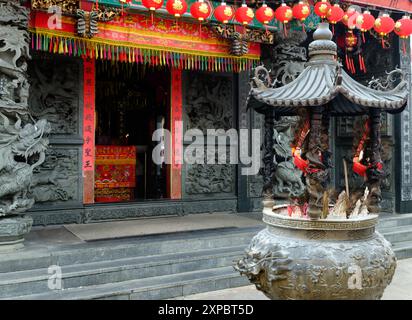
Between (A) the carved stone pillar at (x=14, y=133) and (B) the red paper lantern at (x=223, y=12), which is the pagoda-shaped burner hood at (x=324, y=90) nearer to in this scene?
(B) the red paper lantern at (x=223, y=12)

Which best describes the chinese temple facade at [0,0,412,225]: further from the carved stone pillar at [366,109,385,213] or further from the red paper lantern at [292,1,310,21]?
the carved stone pillar at [366,109,385,213]

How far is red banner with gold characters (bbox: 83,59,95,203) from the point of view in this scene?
7.24 meters

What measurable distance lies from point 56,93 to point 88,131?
856mm

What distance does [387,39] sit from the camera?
8617mm

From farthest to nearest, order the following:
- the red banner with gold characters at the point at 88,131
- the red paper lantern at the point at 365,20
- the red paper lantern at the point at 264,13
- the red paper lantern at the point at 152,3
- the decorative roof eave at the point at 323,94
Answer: the red banner with gold characters at the point at 88,131
the red paper lantern at the point at 365,20
the red paper lantern at the point at 264,13
the red paper lantern at the point at 152,3
the decorative roof eave at the point at 323,94

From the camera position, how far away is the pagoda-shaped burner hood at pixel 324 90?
3.28m

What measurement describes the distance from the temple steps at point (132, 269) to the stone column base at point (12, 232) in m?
0.35

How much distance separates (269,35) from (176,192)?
140 inches

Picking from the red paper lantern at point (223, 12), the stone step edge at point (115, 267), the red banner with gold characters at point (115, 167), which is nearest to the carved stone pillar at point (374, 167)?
the stone step edge at point (115, 267)

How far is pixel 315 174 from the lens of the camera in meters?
3.29

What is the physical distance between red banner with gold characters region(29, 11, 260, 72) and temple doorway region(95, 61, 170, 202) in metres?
1.44

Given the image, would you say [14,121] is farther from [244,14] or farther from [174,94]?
[244,14]

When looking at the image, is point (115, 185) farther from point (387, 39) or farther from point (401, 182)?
point (387, 39)
